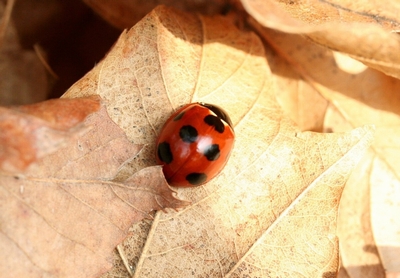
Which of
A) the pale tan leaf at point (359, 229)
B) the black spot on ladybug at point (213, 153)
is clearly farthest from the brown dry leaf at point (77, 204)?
the pale tan leaf at point (359, 229)

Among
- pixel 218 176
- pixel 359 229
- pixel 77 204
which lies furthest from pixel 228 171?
pixel 359 229

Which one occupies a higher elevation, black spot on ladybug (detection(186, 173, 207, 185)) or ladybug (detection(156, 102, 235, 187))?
ladybug (detection(156, 102, 235, 187))

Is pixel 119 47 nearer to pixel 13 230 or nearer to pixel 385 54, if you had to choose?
pixel 13 230

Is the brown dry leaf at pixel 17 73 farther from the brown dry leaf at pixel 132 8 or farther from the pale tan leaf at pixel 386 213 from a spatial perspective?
the pale tan leaf at pixel 386 213

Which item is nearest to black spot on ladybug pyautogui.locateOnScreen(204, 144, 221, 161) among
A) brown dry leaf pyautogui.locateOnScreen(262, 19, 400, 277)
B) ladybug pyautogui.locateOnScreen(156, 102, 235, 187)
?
ladybug pyautogui.locateOnScreen(156, 102, 235, 187)

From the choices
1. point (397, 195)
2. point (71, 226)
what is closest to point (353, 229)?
point (397, 195)

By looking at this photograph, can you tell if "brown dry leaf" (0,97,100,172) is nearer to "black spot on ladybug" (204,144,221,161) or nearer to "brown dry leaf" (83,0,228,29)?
"black spot on ladybug" (204,144,221,161)
